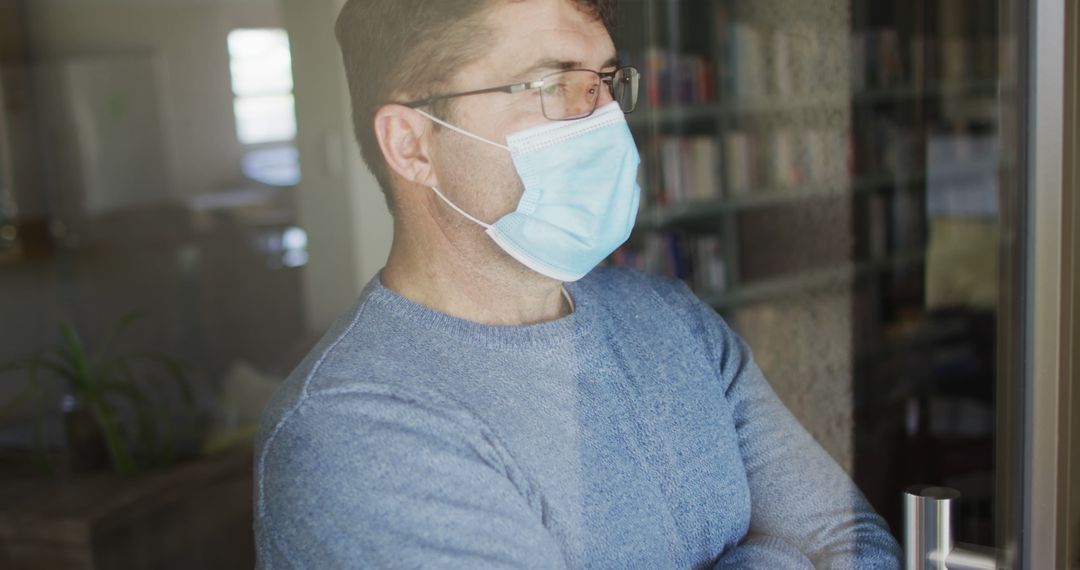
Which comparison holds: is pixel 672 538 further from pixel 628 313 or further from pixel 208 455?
pixel 208 455

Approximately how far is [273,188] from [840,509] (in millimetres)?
627

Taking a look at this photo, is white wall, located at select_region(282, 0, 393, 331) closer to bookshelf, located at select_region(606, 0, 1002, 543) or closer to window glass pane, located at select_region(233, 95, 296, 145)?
window glass pane, located at select_region(233, 95, 296, 145)

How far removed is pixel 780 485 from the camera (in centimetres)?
96

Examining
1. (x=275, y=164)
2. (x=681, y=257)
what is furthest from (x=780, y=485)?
(x=275, y=164)

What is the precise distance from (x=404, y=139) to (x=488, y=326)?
16 centimetres

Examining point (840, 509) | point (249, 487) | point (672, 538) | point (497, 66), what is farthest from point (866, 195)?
point (249, 487)

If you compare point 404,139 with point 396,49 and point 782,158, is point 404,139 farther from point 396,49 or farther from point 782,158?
point 782,158

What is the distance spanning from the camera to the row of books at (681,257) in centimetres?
100

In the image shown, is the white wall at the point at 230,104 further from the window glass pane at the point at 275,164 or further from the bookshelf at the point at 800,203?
the bookshelf at the point at 800,203

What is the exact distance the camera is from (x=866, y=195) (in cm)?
194

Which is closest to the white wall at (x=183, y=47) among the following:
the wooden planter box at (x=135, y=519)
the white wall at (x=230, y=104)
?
the white wall at (x=230, y=104)

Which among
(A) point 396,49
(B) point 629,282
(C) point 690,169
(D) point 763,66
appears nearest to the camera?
(A) point 396,49

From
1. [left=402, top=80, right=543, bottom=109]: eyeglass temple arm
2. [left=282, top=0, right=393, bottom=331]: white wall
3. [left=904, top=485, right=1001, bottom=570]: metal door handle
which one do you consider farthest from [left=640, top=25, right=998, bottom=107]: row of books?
[left=904, top=485, right=1001, bottom=570]: metal door handle

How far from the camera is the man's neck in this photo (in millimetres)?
702
